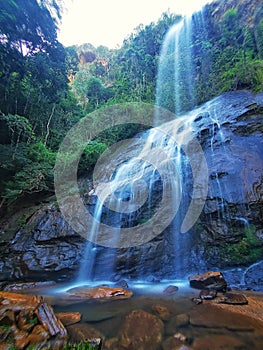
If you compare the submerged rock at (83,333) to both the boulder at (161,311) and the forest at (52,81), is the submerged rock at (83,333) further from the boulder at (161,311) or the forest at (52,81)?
the forest at (52,81)

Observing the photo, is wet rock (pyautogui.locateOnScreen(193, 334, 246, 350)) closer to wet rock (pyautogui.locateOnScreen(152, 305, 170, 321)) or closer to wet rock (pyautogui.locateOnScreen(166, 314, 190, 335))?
wet rock (pyautogui.locateOnScreen(166, 314, 190, 335))

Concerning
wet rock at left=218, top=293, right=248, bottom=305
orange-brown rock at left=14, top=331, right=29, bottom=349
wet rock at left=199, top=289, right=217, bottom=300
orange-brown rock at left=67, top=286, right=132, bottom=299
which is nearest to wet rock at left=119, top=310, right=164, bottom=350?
orange-brown rock at left=67, top=286, right=132, bottom=299

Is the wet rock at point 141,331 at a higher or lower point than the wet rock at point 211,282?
lower

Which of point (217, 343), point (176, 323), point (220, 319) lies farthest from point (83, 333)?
point (220, 319)

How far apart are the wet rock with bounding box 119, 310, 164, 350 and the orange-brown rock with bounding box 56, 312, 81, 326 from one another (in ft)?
2.67

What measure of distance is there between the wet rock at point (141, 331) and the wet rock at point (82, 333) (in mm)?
363

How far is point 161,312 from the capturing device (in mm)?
3805

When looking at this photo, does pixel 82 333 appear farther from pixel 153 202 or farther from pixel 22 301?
pixel 153 202

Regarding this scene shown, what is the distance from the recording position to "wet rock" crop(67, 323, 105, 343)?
287cm

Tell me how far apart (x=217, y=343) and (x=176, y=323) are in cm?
74

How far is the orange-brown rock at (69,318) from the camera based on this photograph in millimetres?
3381

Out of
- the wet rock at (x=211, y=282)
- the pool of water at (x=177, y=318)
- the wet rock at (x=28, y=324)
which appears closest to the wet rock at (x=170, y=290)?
the pool of water at (x=177, y=318)

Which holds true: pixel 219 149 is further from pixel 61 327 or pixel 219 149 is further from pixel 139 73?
pixel 139 73

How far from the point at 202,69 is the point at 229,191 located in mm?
14452
